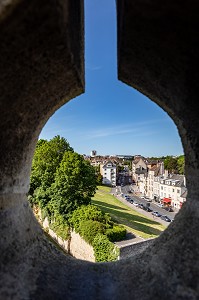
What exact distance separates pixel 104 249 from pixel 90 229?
7.12 ft

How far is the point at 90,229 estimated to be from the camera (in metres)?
18.0

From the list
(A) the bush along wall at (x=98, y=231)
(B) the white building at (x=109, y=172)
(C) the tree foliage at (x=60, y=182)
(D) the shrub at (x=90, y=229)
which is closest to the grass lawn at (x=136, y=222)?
(A) the bush along wall at (x=98, y=231)

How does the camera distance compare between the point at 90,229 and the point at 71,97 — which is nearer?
the point at 71,97

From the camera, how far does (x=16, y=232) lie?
3.94 meters

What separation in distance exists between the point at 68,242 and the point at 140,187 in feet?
155

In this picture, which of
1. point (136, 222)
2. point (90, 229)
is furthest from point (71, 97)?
point (136, 222)

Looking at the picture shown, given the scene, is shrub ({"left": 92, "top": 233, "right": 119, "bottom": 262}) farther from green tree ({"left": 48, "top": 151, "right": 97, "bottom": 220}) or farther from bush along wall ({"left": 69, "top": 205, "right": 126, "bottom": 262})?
green tree ({"left": 48, "top": 151, "right": 97, "bottom": 220})

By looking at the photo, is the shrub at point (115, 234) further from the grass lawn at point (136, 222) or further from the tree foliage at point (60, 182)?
the tree foliage at point (60, 182)

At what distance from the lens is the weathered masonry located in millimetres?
2502

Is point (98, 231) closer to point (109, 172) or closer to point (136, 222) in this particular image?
point (136, 222)

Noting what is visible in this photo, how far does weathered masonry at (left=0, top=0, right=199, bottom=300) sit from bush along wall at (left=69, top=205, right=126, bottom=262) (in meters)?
11.2

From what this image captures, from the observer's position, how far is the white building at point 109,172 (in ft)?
261

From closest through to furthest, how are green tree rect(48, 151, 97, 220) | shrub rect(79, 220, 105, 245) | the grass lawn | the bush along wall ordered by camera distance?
the bush along wall → shrub rect(79, 220, 105, 245) → green tree rect(48, 151, 97, 220) → the grass lawn

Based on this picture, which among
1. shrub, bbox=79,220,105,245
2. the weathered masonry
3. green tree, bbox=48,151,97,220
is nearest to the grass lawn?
shrub, bbox=79,220,105,245
